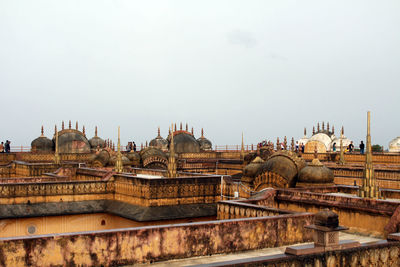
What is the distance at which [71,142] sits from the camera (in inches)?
1993

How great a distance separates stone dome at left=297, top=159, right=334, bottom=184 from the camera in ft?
73.9

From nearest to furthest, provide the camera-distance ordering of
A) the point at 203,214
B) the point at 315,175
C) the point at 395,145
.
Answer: the point at 203,214
the point at 315,175
the point at 395,145

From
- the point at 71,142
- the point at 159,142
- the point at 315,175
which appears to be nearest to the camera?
the point at 315,175

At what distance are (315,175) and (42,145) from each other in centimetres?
Result: 3539

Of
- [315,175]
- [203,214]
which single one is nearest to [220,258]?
[203,214]

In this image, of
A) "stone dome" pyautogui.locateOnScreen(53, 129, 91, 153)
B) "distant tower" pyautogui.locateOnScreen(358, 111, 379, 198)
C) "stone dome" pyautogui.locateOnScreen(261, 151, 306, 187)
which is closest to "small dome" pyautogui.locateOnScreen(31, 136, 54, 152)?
"stone dome" pyautogui.locateOnScreen(53, 129, 91, 153)

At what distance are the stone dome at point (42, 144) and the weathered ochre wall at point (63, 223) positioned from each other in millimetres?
30426

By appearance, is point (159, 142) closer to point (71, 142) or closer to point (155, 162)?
point (71, 142)

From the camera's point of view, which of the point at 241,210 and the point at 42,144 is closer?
the point at 241,210

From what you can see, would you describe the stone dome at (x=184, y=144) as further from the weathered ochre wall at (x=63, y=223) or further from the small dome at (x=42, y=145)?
the weathered ochre wall at (x=63, y=223)

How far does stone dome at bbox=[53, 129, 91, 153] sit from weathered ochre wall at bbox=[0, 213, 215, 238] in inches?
1150

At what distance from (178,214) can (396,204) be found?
9366 mm

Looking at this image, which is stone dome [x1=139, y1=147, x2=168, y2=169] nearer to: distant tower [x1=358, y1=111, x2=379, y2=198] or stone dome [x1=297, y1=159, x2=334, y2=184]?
stone dome [x1=297, y1=159, x2=334, y2=184]

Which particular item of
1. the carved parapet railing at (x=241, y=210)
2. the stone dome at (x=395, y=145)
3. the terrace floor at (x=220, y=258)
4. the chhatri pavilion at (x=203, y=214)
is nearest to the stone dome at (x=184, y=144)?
the chhatri pavilion at (x=203, y=214)
